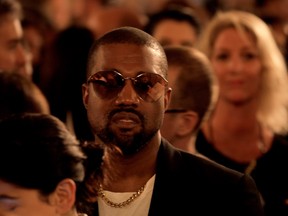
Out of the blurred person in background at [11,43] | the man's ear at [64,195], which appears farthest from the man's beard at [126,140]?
the blurred person in background at [11,43]

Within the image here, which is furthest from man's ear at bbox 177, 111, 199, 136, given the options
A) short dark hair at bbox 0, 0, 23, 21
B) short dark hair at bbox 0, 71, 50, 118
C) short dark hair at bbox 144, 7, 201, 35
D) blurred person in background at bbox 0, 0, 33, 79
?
short dark hair at bbox 144, 7, 201, 35

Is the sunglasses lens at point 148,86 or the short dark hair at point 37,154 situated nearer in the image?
the short dark hair at point 37,154

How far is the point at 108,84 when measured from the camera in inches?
141

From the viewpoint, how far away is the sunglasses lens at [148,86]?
357 cm

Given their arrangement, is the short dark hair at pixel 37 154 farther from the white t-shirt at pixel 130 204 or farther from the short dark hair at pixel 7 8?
the short dark hair at pixel 7 8

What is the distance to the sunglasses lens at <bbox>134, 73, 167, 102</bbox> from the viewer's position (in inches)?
141

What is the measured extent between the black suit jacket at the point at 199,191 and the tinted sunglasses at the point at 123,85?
249 millimetres

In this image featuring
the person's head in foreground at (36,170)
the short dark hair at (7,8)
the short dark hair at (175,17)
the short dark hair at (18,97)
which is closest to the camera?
the person's head in foreground at (36,170)

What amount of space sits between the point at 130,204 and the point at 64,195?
1.08 ft

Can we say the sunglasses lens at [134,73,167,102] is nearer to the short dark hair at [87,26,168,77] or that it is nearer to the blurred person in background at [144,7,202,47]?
the short dark hair at [87,26,168,77]

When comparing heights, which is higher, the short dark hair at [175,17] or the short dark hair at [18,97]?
the short dark hair at [18,97]

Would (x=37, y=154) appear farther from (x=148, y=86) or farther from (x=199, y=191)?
(x=199, y=191)

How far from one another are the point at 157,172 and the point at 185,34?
388 cm

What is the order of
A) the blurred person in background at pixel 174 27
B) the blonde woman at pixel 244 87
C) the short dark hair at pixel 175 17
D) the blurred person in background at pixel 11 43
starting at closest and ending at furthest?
the blonde woman at pixel 244 87
the blurred person in background at pixel 11 43
the blurred person in background at pixel 174 27
the short dark hair at pixel 175 17
